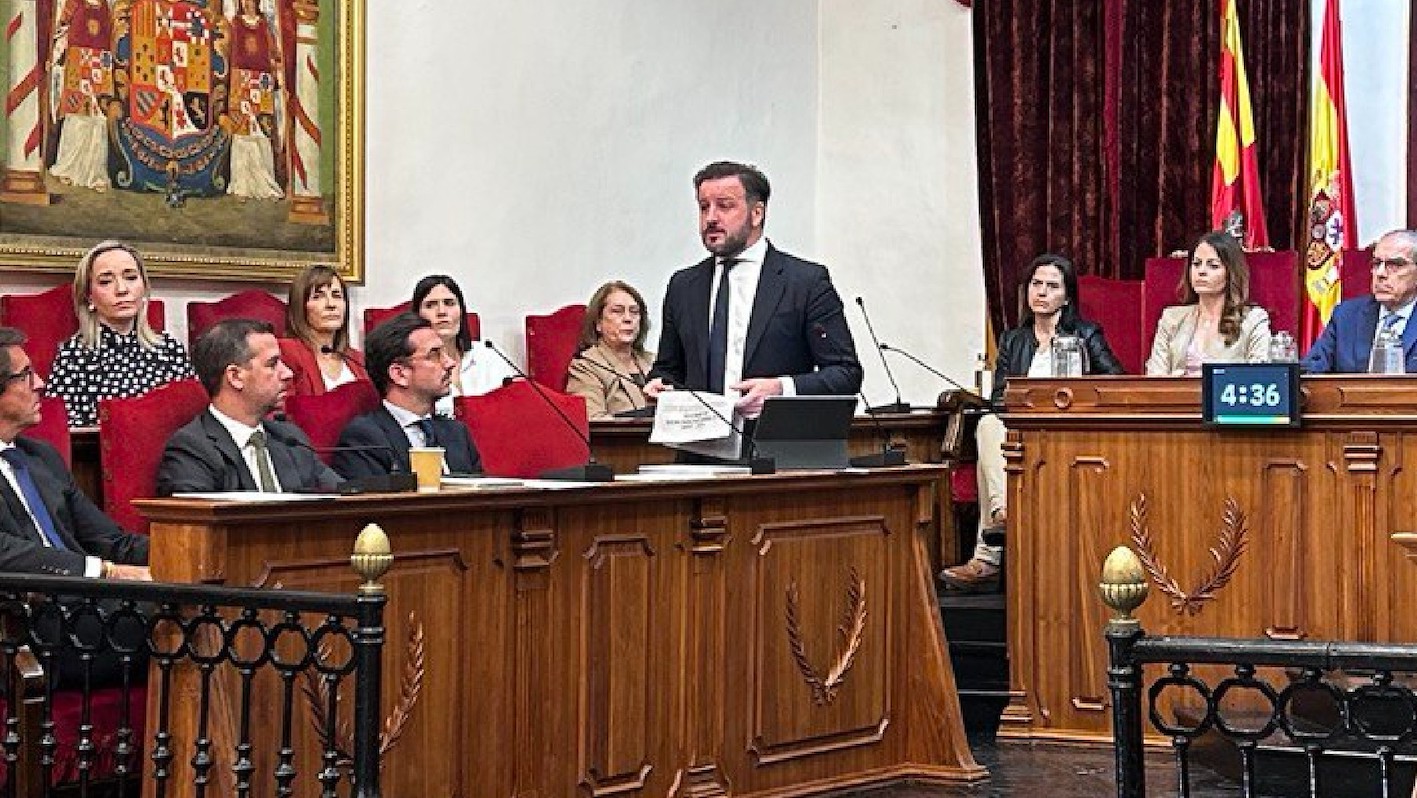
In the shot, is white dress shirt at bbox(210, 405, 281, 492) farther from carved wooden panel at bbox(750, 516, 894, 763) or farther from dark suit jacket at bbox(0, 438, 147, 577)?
carved wooden panel at bbox(750, 516, 894, 763)

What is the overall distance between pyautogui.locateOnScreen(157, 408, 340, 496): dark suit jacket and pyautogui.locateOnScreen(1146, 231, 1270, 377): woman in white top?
3.46 m

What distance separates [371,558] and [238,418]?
131 cm

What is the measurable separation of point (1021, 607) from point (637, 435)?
4.69 ft

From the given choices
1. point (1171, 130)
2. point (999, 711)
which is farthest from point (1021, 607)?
point (1171, 130)

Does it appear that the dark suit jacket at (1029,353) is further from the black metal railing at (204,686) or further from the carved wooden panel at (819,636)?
Result: the black metal railing at (204,686)

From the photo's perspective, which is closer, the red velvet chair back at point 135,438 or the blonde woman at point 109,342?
the red velvet chair back at point 135,438

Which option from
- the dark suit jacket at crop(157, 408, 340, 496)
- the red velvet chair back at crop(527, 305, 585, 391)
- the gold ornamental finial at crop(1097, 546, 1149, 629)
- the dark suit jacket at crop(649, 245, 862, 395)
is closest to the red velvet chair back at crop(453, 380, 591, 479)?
the dark suit jacket at crop(649, 245, 862, 395)

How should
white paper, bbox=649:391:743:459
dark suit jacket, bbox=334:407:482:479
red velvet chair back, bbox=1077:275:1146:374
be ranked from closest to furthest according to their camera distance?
dark suit jacket, bbox=334:407:482:479, white paper, bbox=649:391:743:459, red velvet chair back, bbox=1077:275:1146:374

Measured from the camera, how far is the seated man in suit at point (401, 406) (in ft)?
16.6

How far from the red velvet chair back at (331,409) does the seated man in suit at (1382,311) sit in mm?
3253

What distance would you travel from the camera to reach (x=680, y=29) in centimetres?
912

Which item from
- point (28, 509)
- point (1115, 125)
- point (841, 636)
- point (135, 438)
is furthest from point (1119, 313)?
point (28, 509)

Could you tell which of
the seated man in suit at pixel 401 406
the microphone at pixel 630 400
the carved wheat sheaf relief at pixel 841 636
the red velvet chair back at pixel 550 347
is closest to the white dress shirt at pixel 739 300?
the carved wheat sheaf relief at pixel 841 636

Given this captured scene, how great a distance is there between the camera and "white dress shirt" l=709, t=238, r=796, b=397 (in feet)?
19.2
